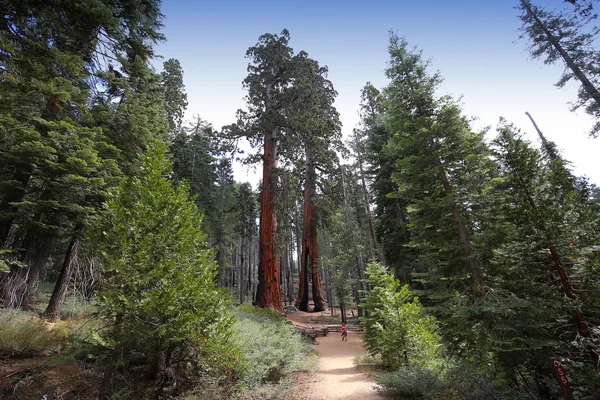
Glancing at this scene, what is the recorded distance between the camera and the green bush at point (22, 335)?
609 centimetres

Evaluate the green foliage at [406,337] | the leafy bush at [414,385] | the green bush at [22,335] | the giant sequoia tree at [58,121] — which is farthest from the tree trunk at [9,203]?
the green foliage at [406,337]

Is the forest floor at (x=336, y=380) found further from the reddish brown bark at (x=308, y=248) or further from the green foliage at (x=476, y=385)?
the reddish brown bark at (x=308, y=248)

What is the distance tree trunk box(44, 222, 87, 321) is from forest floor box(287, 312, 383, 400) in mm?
8056

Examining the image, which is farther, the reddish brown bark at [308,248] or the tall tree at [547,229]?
the reddish brown bark at [308,248]

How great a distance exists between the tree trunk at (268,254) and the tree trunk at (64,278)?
7.91 m

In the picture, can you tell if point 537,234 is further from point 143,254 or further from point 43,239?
point 43,239

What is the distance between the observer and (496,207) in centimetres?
703

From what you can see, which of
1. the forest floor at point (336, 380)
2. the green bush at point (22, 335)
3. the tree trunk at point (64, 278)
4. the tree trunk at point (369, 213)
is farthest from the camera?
the tree trunk at point (369, 213)

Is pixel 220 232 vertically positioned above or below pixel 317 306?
above

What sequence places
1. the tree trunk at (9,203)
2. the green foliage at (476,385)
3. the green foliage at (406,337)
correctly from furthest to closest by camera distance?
the green foliage at (406,337)
the tree trunk at (9,203)
the green foliage at (476,385)

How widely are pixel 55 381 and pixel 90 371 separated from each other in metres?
0.84

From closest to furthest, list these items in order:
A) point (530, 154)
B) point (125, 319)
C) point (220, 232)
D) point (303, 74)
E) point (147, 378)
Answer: point (125, 319)
point (530, 154)
point (147, 378)
point (303, 74)
point (220, 232)

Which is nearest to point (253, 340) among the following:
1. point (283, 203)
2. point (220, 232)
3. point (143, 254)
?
point (143, 254)

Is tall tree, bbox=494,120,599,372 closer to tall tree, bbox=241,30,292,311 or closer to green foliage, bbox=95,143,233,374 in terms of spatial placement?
green foliage, bbox=95,143,233,374
